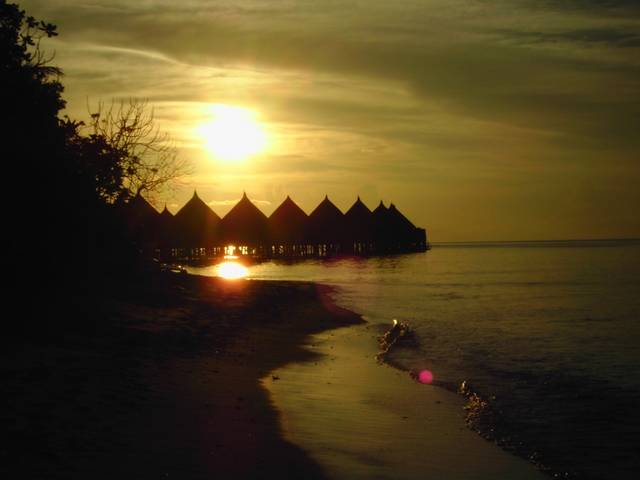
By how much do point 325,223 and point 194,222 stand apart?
18.6m

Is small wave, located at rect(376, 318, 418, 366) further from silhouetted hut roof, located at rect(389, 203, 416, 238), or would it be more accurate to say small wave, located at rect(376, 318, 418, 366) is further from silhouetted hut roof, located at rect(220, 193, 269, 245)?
silhouetted hut roof, located at rect(389, 203, 416, 238)

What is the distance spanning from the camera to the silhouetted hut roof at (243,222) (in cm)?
7444

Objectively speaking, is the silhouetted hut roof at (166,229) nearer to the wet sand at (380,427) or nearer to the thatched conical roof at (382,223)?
the thatched conical roof at (382,223)

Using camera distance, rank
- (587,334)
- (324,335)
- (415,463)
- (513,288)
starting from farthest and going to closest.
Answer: (513,288), (587,334), (324,335), (415,463)

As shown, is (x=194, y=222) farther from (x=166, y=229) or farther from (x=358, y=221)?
(x=358, y=221)

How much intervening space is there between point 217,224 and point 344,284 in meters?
31.0

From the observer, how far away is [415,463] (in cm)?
730

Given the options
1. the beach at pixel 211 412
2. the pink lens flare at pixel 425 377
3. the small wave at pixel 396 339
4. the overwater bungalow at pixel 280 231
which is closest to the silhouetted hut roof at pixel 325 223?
the overwater bungalow at pixel 280 231

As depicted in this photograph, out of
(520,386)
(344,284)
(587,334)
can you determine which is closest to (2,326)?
(520,386)

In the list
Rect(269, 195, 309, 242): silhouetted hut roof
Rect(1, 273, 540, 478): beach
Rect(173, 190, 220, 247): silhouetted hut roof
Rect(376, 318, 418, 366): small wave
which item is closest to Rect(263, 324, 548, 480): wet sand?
Rect(1, 273, 540, 478): beach

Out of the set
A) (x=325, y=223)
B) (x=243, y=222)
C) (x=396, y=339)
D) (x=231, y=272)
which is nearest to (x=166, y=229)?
(x=243, y=222)

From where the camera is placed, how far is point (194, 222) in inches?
2820

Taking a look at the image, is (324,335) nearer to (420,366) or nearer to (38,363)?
(420,366)

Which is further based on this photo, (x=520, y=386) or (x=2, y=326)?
(x=520, y=386)
